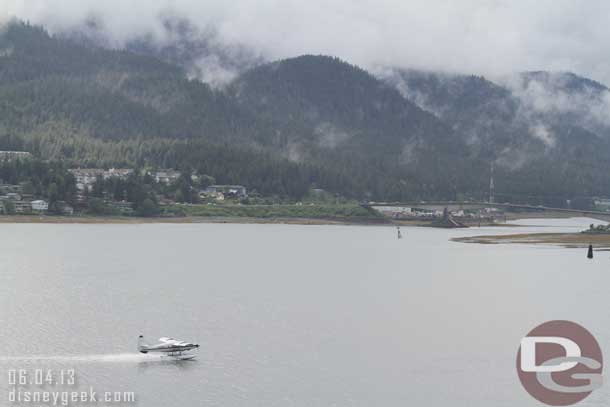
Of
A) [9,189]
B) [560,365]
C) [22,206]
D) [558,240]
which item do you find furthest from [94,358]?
[9,189]

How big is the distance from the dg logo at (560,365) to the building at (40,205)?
122 meters

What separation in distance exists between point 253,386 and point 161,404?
14.2ft

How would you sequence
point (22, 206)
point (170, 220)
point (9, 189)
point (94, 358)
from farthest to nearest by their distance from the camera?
point (9, 189) → point (170, 220) → point (22, 206) → point (94, 358)

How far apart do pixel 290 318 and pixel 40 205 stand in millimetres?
115624

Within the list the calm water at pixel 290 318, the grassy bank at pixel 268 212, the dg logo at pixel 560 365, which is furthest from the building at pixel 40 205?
the dg logo at pixel 560 365

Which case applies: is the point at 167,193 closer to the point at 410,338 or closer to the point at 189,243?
the point at 189,243

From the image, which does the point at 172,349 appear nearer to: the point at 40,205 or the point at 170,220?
the point at 40,205

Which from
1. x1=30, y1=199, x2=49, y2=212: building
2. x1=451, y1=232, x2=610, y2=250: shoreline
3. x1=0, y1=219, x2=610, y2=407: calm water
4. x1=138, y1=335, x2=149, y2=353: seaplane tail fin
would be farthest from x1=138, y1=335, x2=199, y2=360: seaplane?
x1=30, y1=199, x2=49, y2=212: building

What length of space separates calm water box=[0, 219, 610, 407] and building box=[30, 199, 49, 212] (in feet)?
187

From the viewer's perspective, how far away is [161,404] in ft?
131

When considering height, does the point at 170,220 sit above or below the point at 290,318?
above

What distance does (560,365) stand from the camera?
46.4m

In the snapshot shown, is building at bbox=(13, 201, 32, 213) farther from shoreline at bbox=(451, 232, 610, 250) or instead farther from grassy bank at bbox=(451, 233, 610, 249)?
grassy bank at bbox=(451, 233, 610, 249)

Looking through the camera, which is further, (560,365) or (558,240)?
(558,240)
